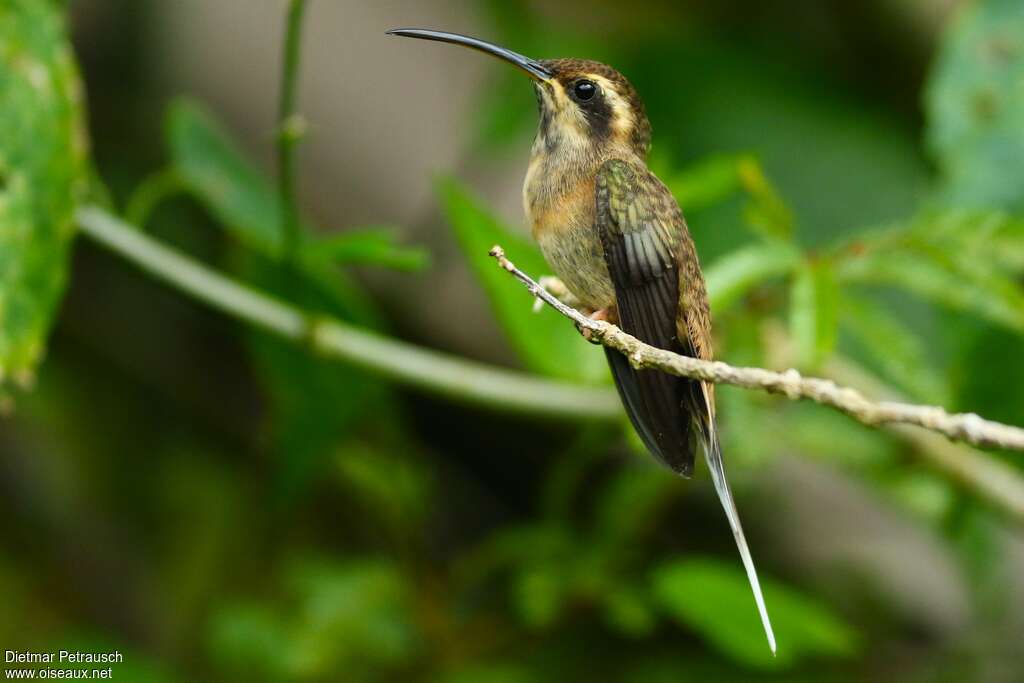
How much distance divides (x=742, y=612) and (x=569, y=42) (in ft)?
7.05

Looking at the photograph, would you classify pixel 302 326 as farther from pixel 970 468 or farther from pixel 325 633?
pixel 970 468

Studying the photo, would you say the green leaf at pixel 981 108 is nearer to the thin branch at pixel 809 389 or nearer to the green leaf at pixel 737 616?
the green leaf at pixel 737 616

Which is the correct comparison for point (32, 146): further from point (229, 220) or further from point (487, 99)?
point (487, 99)

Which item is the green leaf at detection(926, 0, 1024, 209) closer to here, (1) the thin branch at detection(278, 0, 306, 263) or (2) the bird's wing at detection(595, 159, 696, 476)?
(1) the thin branch at detection(278, 0, 306, 263)

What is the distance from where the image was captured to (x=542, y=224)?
0.96 m

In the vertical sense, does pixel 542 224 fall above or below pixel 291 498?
below

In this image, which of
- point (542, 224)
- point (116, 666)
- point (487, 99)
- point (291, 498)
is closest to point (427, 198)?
point (487, 99)

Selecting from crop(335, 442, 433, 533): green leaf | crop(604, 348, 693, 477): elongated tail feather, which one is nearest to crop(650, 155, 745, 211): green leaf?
crop(604, 348, 693, 477): elongated tail feather

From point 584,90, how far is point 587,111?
0.07ft

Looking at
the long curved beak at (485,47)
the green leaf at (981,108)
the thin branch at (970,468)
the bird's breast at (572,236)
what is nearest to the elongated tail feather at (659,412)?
the bird's breast at (572,236)

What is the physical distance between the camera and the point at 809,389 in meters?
0.61

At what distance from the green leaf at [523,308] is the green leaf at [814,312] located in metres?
0.34

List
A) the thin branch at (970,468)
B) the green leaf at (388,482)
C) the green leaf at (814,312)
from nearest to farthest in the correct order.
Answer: the green leaf at (814,312), the thin branch at (970,468), the green leaf at (388,482)

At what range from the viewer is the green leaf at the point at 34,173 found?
169 cm
